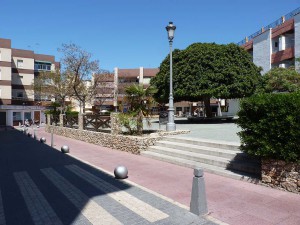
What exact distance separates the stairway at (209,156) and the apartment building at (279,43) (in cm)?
2072

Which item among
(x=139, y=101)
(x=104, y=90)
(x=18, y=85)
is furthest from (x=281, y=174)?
(x=18, y=85)

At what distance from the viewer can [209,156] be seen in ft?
29.0

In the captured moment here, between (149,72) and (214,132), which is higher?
(149,72)

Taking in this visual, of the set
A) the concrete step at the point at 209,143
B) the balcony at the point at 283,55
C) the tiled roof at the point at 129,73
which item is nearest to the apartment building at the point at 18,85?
the tiled roof at the point at 129,73

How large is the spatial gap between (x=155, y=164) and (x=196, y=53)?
15824 millimetres

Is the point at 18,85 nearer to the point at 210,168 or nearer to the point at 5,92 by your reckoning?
the point at 5,92

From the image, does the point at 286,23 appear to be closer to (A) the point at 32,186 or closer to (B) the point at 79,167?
(B) the point at 79,167

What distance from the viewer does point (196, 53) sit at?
75.7 ft

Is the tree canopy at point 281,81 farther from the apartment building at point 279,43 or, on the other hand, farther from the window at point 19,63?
the window at point 19,63

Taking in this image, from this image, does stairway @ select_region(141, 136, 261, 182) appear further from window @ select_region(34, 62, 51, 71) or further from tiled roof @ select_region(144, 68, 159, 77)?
tiled roof @ select_region(144, 68, 159, 77)

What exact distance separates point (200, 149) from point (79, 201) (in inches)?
201

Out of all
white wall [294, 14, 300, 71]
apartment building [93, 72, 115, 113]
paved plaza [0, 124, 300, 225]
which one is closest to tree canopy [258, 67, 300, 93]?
white wall [294, 14, 300, 71]

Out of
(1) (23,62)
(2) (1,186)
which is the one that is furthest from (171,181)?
(1) (23,62)

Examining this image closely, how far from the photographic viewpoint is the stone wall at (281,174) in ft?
19.1
